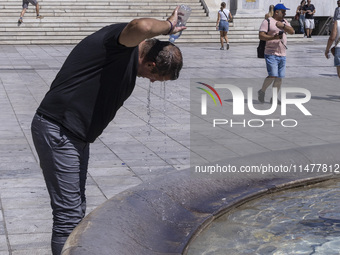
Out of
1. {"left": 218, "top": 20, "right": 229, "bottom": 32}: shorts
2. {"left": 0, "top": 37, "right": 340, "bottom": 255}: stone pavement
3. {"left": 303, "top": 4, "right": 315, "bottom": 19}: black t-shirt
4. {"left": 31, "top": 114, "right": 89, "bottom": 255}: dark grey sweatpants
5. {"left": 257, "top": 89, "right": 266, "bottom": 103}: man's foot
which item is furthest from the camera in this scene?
{"left": 303, "top": 4, "right": 315, "bottom": 19}: black t-shirt

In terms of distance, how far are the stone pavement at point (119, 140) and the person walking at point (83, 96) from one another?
606 millimetres

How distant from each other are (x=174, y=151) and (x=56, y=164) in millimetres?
4246

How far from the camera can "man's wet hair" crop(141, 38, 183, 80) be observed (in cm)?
369

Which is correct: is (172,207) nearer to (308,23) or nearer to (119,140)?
(119,140)

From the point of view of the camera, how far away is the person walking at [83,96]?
3713 millimetres

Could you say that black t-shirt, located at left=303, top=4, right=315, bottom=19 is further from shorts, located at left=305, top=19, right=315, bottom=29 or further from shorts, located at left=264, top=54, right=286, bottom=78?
shorts, located at left=264, top=54, right=286, bottom=78

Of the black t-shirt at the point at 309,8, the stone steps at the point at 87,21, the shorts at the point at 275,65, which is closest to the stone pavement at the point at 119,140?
the shorts at the point at 275,65

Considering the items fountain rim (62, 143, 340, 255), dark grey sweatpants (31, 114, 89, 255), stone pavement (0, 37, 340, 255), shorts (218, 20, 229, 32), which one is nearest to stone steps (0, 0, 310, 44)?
shorts (218, 20, 229, 32)

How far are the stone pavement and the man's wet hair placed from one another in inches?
25.3

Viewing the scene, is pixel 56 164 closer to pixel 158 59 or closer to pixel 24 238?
pixel 158 59

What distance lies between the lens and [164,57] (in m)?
3.68

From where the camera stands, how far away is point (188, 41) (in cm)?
2670

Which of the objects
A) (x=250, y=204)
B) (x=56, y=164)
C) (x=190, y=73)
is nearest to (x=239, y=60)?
(x=190, y=73)

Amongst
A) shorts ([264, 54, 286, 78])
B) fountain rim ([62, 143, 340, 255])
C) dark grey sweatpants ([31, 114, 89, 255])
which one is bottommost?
shorts ([264, 54, 286, 78])
